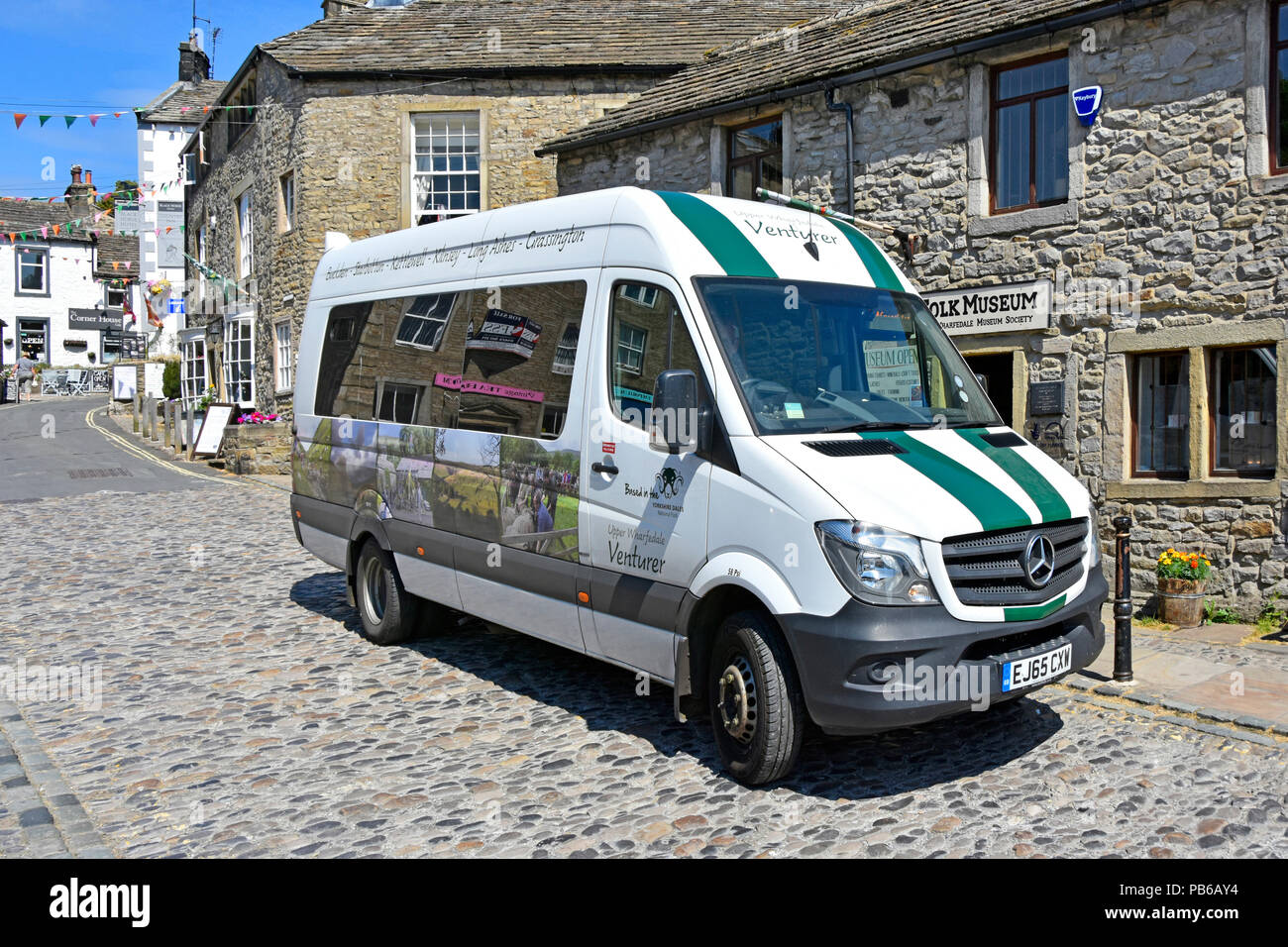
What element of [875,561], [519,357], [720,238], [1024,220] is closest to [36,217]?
[1024,220]

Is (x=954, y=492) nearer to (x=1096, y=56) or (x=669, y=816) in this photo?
(x=669, y=816)

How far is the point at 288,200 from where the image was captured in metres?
22.8

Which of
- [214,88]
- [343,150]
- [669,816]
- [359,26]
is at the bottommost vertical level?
[669,816]

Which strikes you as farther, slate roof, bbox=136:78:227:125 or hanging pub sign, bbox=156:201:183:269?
slate roof, bbox=136:78:227:125

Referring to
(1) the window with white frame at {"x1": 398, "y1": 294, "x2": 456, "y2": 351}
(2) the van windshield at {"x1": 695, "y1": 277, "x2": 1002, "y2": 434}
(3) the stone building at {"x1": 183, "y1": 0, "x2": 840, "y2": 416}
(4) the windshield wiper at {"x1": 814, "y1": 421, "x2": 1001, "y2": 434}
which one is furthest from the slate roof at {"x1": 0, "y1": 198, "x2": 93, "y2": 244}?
(4) the windshield wiper at {"x1": 814, "y1": 421, "x2": 1001, "y2": 434}

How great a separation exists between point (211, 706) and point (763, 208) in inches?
168

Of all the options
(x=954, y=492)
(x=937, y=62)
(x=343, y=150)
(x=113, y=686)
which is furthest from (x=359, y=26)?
(x=954, y=492)

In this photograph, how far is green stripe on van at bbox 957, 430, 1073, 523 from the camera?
506 cm

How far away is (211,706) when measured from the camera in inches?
251

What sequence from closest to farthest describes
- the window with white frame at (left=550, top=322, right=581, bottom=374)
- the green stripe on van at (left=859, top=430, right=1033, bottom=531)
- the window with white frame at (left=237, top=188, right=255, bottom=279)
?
1. the green stripe on van at (left=859, top=430, right=1033, bottom=531)
2. the window with white frame at (left=550, top=322, right=581, bottom=374)
3. the window with white frame at (left=237, top=188, right=255, bottom=279)

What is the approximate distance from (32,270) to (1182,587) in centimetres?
6119

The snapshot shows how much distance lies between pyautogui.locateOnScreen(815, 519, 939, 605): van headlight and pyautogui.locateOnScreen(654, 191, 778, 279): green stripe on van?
162 cm

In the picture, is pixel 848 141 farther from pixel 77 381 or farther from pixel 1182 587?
pixel 77 381

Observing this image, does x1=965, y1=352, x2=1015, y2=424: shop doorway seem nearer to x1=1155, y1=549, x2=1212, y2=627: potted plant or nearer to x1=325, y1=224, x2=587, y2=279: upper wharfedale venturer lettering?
x1=1155, y1=549, x2=1212, y2=627: potted plant
